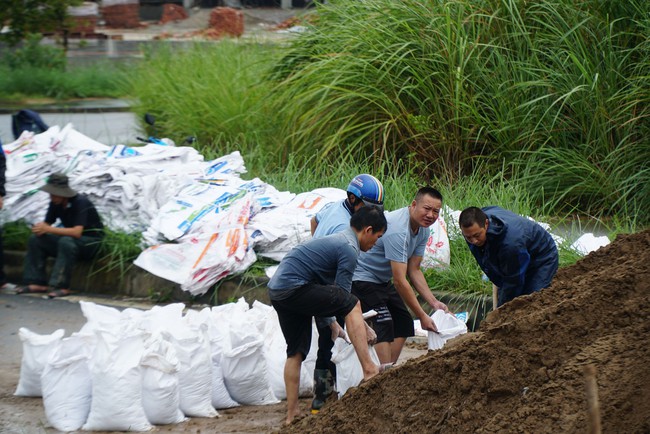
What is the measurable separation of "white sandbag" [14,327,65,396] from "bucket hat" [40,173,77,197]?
117 inches

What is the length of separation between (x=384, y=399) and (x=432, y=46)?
19.1ft

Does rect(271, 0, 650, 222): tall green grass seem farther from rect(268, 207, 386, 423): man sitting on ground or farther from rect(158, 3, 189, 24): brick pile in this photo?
rect(158, 3, 189, 24): brick pile

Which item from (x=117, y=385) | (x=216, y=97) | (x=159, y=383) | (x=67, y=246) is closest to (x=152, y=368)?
(x=159, y=383)

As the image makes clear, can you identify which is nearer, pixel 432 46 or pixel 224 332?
pixel 224 332

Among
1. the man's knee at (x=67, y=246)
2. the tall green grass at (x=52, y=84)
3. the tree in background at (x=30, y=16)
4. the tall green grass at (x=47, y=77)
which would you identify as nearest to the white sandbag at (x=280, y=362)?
the man's knee at (x=67, y=246)

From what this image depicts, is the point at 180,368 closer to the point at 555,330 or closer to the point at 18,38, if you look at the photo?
the point at 555,330

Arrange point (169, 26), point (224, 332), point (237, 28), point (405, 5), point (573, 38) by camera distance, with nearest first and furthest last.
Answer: point (224, 332)
point (573, 38)
point (405, 5)
point (237, 28)
point (169, 26)

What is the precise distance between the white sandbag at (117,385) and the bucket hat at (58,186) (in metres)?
3.54

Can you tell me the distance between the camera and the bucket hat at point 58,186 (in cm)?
911

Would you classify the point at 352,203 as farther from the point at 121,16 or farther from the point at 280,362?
the point at 121,16

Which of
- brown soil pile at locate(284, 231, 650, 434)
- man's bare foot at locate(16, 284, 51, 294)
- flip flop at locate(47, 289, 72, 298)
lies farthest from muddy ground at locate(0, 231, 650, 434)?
man's bare foot at locate(16, 284, 51, 294)

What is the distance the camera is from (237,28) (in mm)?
25078

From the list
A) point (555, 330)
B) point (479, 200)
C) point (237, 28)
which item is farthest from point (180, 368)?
point (237, 28)

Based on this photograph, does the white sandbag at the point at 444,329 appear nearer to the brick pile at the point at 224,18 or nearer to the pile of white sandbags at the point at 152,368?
the pile of white sandbags at the point at 152,368
